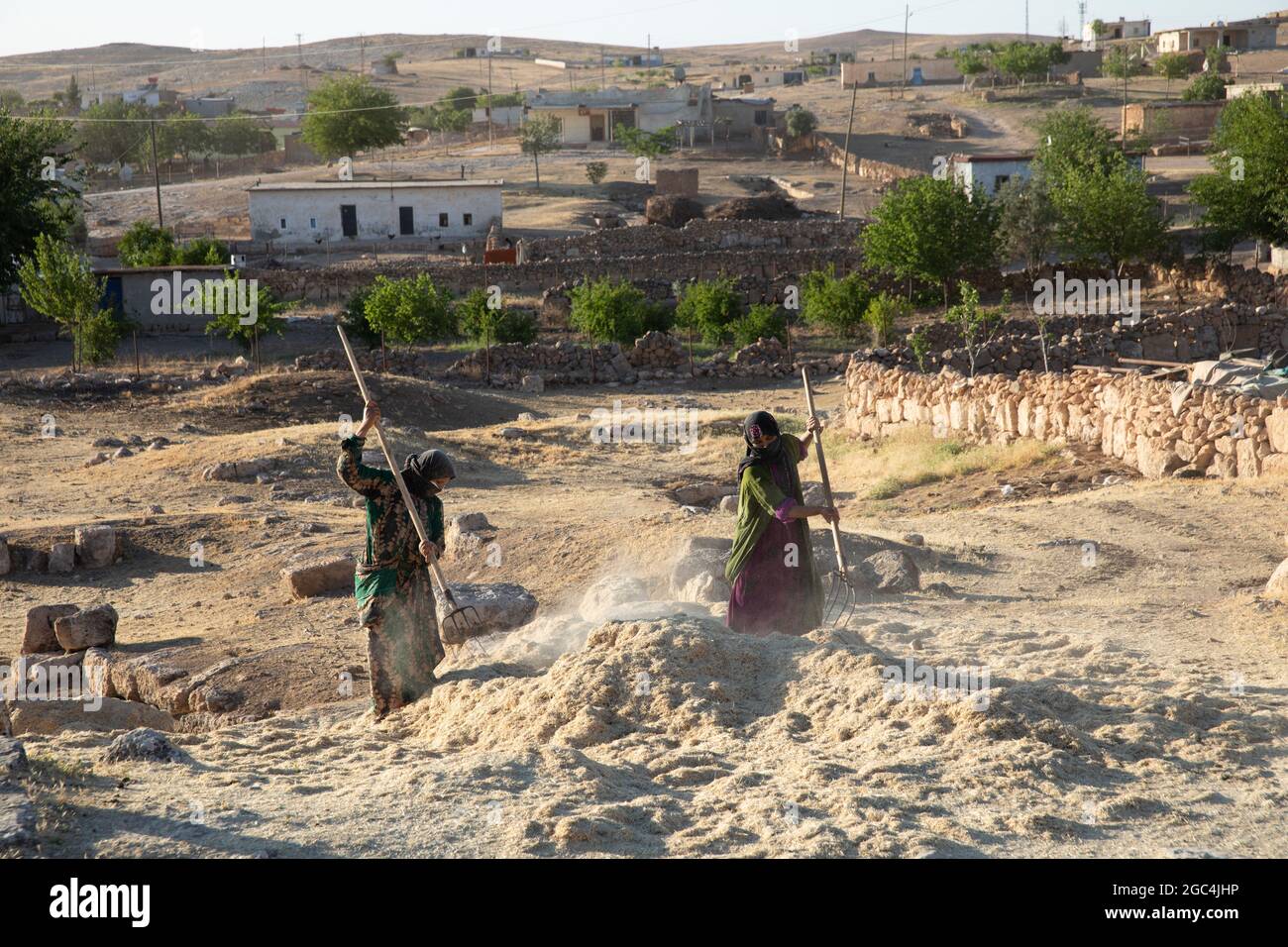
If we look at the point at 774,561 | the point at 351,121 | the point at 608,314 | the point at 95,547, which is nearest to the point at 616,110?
the point at 351,121

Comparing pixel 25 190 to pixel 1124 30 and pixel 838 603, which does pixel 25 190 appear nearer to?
pixel 838 603

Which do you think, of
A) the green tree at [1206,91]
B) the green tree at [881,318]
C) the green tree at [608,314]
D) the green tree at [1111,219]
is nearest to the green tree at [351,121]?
the green tree at [608,314]

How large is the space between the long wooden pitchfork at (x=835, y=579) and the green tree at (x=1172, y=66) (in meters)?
63.9

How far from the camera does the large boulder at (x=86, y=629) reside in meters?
8.84

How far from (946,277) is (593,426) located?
15368mm

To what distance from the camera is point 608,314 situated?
2700 cm

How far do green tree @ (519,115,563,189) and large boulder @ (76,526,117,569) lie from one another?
44.5 metres

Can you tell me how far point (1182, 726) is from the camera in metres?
5.34

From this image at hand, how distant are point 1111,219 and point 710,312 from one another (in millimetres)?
10252

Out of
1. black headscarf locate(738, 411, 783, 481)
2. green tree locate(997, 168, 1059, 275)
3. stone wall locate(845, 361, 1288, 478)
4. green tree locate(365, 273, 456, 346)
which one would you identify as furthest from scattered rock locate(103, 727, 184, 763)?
green tree locate(997, 168, 1059, 275)

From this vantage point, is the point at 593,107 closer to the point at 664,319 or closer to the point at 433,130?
the point at 433,130

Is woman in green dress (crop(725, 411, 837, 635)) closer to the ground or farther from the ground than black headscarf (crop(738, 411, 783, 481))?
closer to the ground

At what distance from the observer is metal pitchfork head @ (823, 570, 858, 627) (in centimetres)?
711

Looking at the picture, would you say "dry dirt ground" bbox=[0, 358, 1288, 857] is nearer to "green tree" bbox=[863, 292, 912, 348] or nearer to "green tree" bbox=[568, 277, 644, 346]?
"green tree" bbox=[863, 292, 912, 348]
